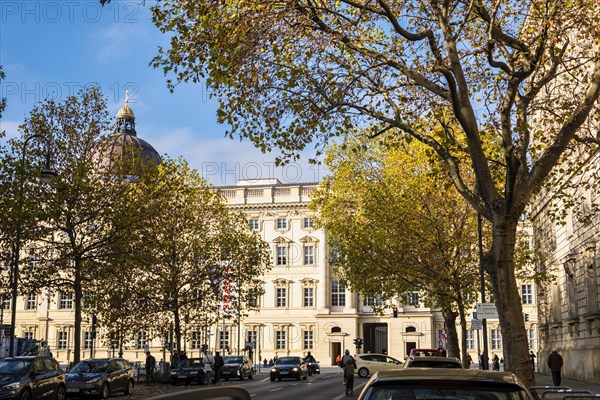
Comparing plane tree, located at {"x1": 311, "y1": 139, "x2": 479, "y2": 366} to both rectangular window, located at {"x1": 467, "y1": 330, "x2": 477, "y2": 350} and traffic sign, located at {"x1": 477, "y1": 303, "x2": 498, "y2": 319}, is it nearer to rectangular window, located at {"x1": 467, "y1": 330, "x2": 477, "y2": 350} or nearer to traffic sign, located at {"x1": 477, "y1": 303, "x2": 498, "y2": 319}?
traffic sign, located at {"x1": 477, "y1": 303, "x2": 498, "y2": 319}

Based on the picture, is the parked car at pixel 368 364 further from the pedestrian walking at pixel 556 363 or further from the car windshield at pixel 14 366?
the car windshield at pixel 14 366

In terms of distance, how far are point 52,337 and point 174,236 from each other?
54891 millimetres

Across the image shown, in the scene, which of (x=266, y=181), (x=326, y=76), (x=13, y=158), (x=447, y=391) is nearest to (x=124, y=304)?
(x=13, y=158)

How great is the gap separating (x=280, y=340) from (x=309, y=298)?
5755 millimetres

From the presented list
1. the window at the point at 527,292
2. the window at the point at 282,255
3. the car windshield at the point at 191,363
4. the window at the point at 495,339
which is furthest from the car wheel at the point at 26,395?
the window at the point at 282,255

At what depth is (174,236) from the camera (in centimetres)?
4338

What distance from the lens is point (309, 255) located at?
88.1 m

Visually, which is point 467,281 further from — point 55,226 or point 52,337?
point 52,337

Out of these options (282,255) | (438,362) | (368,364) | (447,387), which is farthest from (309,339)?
(447,387)

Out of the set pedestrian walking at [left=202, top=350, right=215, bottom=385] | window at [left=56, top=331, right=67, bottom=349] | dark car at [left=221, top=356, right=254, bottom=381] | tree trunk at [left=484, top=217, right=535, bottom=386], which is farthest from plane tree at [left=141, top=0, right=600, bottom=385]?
window at [left=56, top=331, right=67, bottom=349]

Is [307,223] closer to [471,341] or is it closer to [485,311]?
[471,341]

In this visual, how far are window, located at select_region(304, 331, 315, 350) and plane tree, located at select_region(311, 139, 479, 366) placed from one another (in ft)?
140

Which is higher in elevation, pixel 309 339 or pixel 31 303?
pixel 31 303

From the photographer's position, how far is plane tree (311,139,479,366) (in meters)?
36.8
